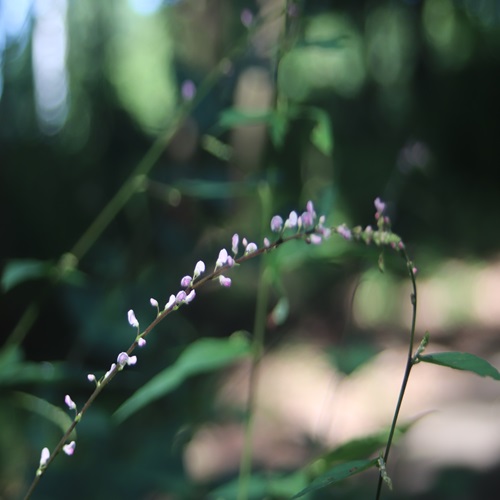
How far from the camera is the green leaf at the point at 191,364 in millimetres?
694

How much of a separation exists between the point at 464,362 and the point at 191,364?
1.10 feet

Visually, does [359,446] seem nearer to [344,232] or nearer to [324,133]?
[344,232]

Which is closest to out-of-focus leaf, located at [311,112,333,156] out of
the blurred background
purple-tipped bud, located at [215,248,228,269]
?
the blurred background

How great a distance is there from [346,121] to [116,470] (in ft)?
21.1

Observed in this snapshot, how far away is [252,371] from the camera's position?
0.85 meters

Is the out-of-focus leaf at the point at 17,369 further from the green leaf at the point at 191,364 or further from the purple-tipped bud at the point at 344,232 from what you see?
the purple-tipped bud at the point at 344,232

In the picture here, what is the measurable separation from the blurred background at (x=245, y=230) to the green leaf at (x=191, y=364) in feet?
0.30

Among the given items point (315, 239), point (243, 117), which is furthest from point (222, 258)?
point (243, 117)

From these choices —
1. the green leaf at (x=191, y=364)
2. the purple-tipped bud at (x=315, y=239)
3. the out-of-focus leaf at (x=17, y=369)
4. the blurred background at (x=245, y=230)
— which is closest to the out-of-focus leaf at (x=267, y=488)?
the blurred background at (x=245, y=230)

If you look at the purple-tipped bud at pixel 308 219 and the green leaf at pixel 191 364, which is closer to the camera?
Result: the purple-tipped bud at pixel 308 219

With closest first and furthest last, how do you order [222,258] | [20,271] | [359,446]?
1. [222,258]
2. [359,446]
3. [20,271]

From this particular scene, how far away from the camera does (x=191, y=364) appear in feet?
2.55

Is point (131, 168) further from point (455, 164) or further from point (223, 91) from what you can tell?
point (455, 164)

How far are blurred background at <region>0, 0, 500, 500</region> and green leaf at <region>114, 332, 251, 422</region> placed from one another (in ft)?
0.30
